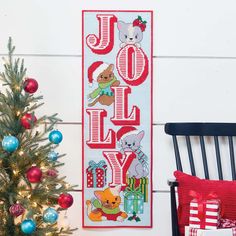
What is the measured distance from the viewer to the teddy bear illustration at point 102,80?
2209 mm

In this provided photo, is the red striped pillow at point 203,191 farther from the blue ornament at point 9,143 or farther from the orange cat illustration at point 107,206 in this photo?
the blue ornament at point 9,143

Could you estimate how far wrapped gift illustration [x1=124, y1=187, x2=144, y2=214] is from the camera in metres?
2.28

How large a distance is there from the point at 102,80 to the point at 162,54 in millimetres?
335

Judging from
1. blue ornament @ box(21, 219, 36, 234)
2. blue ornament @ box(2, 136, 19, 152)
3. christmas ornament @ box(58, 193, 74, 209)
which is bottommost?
blue ornament @ box(21, 219, 36, 234)

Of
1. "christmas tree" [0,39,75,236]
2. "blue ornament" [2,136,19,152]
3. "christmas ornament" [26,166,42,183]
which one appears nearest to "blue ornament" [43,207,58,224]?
"christmas tree" [0,39,75,236]

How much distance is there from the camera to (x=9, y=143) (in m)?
1.73

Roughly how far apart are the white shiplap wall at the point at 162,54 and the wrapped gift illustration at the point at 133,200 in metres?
0.20

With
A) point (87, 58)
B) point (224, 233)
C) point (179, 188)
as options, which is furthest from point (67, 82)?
point (224, 233)

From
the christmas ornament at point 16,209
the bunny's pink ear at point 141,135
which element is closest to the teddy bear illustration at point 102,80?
the bunny's pink ear at point 141,135

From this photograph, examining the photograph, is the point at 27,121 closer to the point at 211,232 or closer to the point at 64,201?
the point at 64,201

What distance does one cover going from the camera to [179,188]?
2035mm

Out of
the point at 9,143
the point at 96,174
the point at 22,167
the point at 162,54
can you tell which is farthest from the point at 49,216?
the point at 162,54

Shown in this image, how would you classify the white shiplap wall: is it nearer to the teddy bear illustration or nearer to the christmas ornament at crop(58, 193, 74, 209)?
the teddy bear illustration

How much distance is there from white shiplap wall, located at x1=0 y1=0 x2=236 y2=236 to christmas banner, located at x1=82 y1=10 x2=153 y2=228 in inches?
2.0
